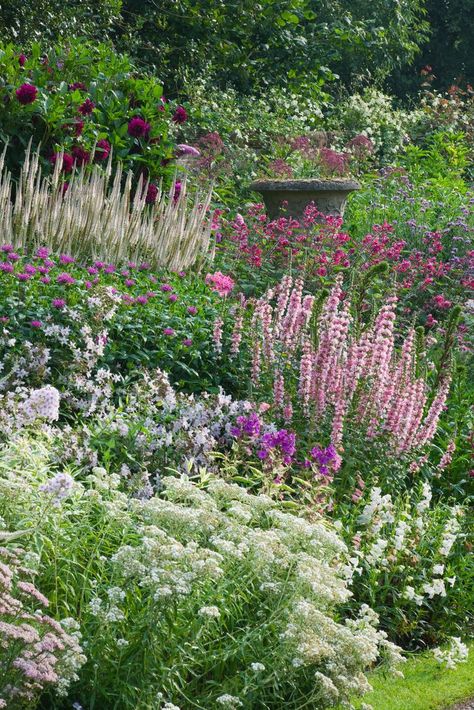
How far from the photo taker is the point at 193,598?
359 centimetres

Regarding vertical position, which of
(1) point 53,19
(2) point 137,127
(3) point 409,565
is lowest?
(3) point 409,565

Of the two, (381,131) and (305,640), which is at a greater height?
(381,131)

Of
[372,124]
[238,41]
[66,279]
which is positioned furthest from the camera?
[372,124]

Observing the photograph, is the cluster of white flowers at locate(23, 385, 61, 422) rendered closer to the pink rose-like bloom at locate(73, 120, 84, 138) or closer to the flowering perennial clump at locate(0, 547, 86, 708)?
the flowering perennial clump at locate(0, 547, 86, 708)

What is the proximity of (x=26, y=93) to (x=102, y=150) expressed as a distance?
80 centimetres

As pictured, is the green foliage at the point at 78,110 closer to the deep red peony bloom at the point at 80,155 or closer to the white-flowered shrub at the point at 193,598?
the deep red peony bloom at the point at 80,155

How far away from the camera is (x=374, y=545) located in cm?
479

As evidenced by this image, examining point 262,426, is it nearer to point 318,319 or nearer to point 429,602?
point 318,319

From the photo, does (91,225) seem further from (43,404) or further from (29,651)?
(29,651)

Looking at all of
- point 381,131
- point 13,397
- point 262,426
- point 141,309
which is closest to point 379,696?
point 262,426

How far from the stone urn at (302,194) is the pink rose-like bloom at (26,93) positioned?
2.57 m

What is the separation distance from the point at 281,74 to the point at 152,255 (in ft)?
32.0

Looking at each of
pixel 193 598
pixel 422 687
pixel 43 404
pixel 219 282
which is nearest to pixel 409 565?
pixel 422 687

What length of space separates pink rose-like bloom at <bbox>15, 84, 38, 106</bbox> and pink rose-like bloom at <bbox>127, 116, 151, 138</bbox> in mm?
1033
